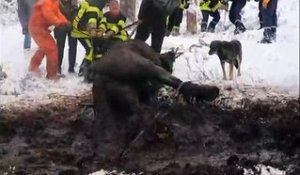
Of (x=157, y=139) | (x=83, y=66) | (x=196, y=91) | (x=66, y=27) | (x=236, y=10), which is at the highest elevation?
(x=236, y=10)

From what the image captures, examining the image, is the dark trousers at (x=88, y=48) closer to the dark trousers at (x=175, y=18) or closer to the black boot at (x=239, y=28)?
the dark trousers at (x=175, y=18)

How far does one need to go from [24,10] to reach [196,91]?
2.83m

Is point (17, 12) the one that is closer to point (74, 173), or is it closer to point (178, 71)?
point (178, 71)

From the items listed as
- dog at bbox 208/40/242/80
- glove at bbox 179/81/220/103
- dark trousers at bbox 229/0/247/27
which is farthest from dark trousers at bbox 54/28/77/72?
glove at bbox 179/81/220/103

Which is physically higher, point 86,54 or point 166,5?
point 166,5

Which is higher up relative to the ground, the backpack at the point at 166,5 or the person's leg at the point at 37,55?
the backpack at the point at 166,5

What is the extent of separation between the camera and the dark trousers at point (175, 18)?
748cm

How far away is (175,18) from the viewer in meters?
7.49

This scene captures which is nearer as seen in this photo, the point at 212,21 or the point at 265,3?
the point at 265,3

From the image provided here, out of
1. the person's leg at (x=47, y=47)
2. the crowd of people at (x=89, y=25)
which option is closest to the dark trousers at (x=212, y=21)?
the crowd of people at (x=89, y=25)

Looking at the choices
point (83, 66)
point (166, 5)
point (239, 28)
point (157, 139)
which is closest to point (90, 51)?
point (83, 66)

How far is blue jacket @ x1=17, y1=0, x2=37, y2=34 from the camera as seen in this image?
7.79 metres

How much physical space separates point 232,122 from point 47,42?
6.85ft

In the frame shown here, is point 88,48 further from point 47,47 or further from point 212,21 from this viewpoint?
point 212,21
